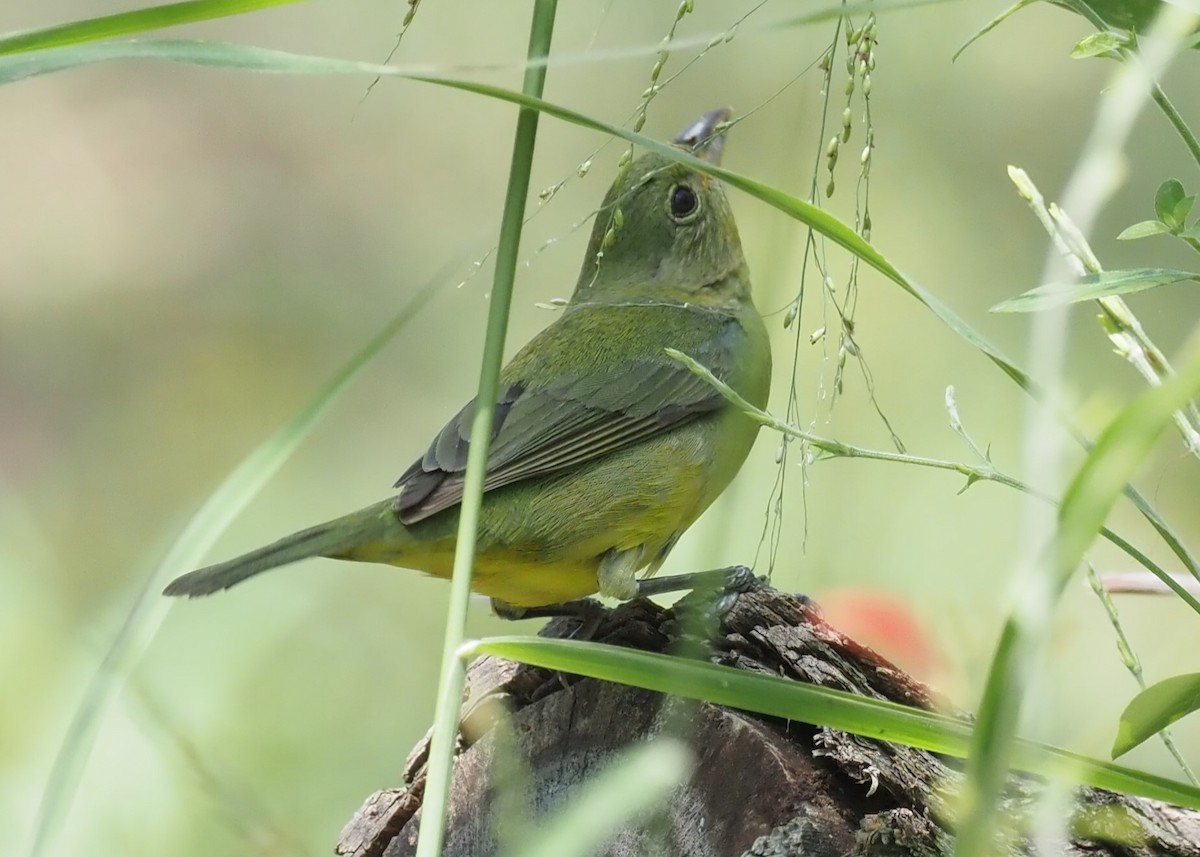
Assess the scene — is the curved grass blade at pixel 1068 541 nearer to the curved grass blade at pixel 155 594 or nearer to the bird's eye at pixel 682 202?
the curved grass blade at pixel 155 594

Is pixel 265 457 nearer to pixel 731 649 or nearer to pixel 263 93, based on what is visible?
pixel 731 649

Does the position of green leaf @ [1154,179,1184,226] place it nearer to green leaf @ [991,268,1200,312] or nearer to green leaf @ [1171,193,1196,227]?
green leaf @ [1171,193,1196,227]

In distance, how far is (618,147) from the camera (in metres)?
5.36

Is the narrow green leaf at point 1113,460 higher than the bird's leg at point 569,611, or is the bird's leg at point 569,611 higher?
the bird's leg at point 569,611

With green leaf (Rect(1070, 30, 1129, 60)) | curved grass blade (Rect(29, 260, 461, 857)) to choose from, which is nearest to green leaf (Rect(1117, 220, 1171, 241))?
green leaf (Rect(1070, 30, 1129, 60))

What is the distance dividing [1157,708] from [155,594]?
1.07 meters

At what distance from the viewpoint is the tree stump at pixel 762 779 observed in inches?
63.5

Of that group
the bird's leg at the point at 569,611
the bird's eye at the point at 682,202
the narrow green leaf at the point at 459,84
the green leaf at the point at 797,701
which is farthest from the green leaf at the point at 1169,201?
the bird's eye at the point at 682,202

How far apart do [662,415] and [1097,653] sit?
1594mm

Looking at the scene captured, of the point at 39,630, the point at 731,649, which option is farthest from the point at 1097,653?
the point at 39,630

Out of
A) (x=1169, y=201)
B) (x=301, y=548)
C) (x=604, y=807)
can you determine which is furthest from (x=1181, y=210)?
(x=301, y=548)

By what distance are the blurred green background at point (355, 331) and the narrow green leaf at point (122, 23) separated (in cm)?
180

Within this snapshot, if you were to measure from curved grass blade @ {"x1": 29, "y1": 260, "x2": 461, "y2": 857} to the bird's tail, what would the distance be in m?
0.92

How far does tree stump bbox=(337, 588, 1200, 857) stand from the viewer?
161cm
